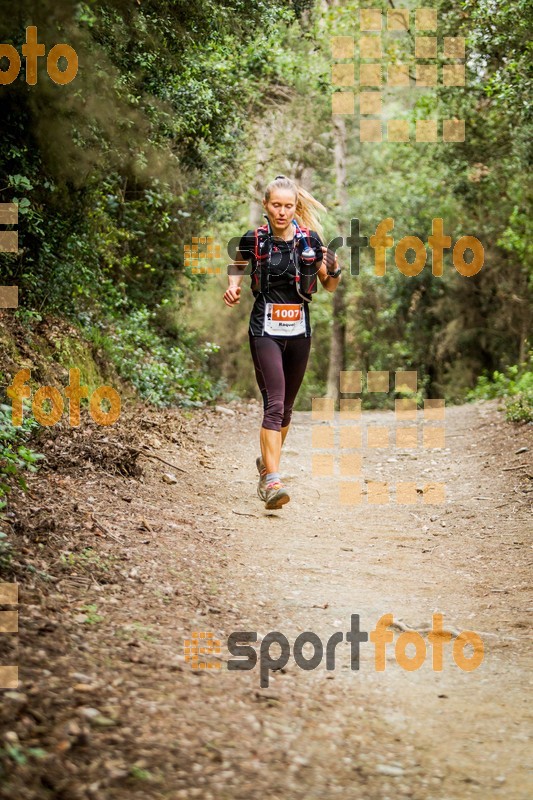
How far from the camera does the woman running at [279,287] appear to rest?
6.20m

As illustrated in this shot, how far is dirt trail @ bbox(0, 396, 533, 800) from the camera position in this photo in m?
2.73

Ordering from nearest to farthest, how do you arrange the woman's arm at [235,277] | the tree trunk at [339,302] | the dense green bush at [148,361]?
1. the woman's arm at [235,277]
2. the dense green bush at [148,361]
3. the tree trunk at [339,302]

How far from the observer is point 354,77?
20.8m

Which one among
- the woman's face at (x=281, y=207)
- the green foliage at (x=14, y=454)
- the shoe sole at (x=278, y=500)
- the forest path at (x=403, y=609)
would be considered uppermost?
the woman's face at (x=281, y=207)

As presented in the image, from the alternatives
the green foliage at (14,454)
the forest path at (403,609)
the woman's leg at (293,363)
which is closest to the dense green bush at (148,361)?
the forest path at (403,609)

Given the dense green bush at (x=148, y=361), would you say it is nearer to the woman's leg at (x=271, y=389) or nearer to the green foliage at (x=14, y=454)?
the green foliage at (x=14, y=454)

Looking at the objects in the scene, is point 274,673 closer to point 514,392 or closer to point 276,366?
point 276,366

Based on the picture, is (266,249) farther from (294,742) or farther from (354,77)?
A: (354,77)

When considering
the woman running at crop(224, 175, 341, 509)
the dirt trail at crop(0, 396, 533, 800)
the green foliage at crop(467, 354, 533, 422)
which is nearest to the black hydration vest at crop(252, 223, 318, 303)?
the woman running at crop(224, 175, 341, 509)

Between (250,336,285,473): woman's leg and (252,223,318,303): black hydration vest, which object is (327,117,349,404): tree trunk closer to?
(250,336,285,473): woman's leg

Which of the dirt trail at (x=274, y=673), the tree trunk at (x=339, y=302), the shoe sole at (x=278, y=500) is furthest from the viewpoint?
the tree trunk at (x=339, y=302)

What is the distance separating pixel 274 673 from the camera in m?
3.61

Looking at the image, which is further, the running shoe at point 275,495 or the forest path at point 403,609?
the running shoe at point 275,495

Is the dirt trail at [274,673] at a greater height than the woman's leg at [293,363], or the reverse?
the woman's leg at [293,363]
